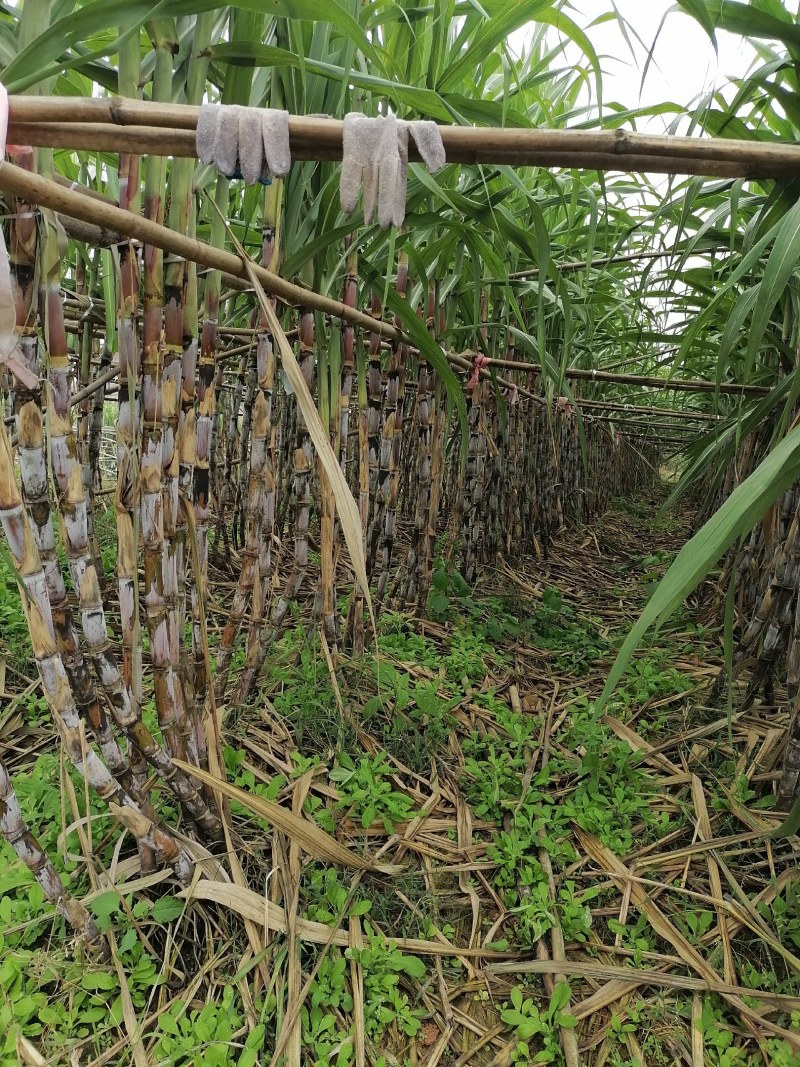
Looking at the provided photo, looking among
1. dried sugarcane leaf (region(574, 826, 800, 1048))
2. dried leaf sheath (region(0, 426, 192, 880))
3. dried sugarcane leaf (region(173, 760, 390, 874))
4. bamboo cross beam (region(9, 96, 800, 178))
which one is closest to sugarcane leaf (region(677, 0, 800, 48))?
bamboo cross beam (region(9, 96, 800, 178))

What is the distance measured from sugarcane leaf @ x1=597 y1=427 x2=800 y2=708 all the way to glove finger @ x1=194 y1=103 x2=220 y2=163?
389mm

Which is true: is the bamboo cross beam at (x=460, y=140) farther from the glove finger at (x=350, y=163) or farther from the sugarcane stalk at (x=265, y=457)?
the sugarcane stalk at (x=265, y=457)

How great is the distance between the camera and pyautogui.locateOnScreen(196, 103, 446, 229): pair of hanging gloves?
14.3 inches

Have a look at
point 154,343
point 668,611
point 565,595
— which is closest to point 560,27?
point 154,343

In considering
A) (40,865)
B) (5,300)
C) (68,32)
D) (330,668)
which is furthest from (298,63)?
(40,865)

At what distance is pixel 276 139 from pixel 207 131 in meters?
0.04

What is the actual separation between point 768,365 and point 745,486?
4.65 ft

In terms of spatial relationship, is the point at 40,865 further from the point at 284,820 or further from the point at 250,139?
the point at 250,139

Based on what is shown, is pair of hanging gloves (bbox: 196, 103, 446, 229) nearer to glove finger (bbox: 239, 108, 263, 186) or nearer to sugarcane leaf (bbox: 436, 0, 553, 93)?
glove finger (bbox: 239, 108, 263, 186)

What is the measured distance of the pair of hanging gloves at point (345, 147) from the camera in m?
0.36

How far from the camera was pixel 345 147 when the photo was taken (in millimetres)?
366

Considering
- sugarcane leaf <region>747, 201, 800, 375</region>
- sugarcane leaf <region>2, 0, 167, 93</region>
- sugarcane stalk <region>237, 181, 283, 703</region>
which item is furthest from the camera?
sugarcane stalk <region>237, 181, 283, 703</region>

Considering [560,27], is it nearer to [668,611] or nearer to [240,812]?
[668,611]

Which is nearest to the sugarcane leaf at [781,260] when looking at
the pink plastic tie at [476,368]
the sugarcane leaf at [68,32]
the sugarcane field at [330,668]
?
the sugarcane field at [330,668]
